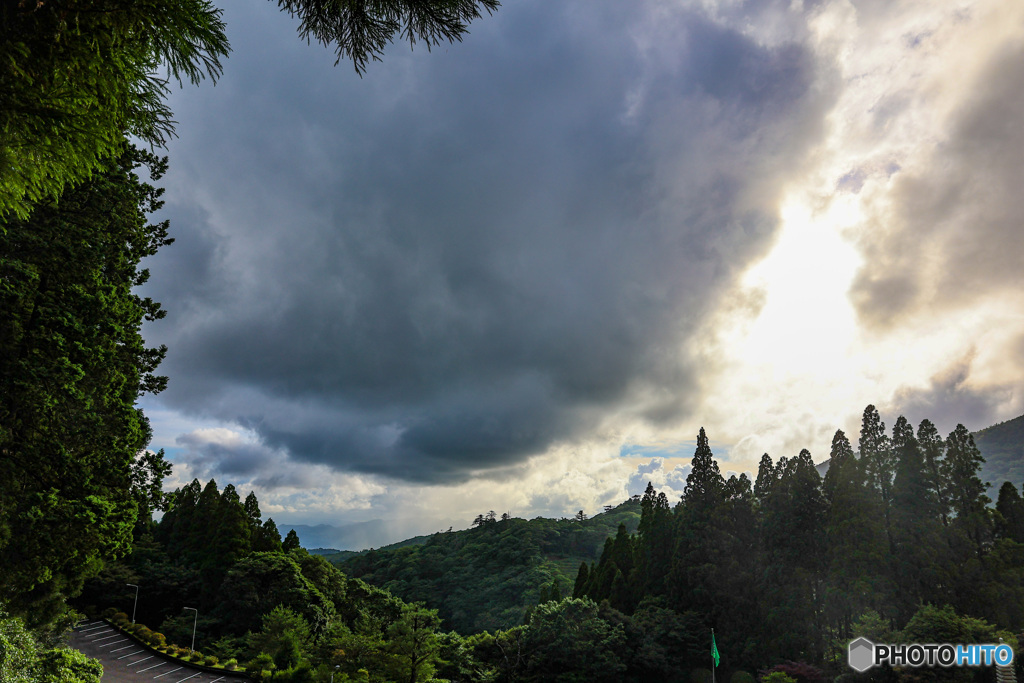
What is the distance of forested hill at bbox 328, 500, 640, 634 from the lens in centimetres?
7256

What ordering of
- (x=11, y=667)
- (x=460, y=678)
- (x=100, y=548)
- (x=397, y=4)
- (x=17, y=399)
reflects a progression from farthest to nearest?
(x=460, y=678) → (x=100, y=548) → (x=17, y=399) → (x=11, y=667) → (x=397, y=4)

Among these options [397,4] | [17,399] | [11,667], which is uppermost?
[397,4]

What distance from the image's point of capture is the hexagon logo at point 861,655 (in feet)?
80.7

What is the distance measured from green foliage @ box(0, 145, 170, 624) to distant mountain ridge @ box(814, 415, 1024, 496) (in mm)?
168658

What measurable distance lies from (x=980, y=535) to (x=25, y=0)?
39934 mm

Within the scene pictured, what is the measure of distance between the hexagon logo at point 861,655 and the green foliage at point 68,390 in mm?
30620

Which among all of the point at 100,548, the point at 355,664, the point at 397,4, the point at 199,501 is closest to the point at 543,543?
the point at 199,501

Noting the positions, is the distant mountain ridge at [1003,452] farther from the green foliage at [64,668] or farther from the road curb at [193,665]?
the green foliage at [64,668]

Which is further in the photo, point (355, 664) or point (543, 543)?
point (543, 543)

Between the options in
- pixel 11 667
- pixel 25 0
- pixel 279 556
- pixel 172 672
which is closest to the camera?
pixel 25 0

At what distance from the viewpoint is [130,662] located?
2822 centimetres

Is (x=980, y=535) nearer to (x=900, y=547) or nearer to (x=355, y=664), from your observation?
(x=900, y=547)

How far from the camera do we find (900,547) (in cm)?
2867

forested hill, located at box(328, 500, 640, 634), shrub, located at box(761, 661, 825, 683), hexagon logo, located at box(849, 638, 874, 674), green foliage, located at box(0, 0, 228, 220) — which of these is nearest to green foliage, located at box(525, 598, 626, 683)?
shrub, located at box(761, 661, 825, 683)
